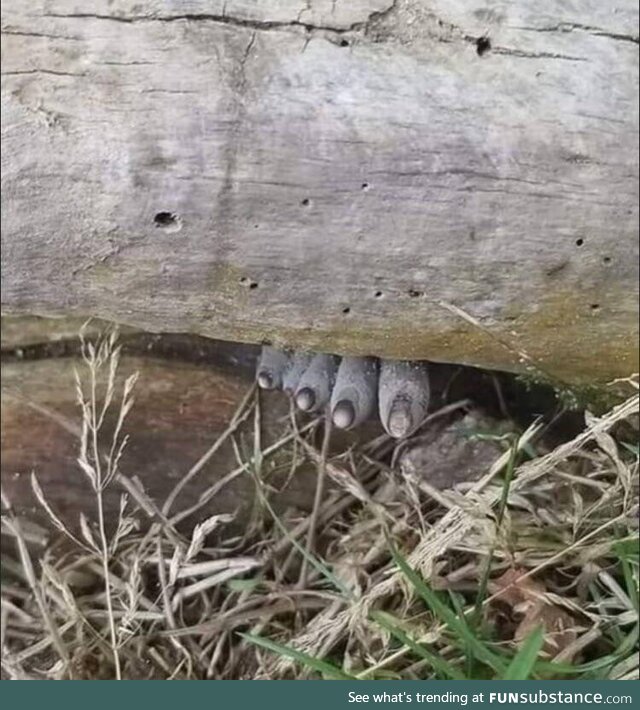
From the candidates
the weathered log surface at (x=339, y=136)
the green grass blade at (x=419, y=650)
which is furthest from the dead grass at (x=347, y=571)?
the weathered log surface at (x=339, y=136)

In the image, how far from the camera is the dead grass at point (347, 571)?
57.5 inches

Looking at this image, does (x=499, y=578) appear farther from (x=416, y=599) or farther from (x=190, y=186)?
(x=190, y=186)

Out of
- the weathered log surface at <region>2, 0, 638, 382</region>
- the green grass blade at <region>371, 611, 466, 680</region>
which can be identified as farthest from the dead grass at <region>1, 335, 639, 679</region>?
the weathered log surface at <region>2, 0, 638, 382</region>

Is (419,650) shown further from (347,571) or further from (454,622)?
(347,571)

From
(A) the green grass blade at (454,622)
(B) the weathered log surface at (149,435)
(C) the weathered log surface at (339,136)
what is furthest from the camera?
(B) the weathered log surface at (149,435)

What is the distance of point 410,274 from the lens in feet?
4.28

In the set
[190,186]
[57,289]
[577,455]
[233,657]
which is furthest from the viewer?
[233,657]

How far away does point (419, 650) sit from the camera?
4.68 ft

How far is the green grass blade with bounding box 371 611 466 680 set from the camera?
1.41m

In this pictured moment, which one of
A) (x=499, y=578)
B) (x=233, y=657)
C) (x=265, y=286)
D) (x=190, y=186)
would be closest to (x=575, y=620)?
(x=499, y=578)

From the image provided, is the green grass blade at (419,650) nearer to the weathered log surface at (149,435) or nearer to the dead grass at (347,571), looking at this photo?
the dead grass at (347,571)

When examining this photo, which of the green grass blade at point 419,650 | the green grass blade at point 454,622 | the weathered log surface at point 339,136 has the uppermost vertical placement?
the weathered log surface at point 339,136

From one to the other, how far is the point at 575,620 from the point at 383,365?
1.48 ft

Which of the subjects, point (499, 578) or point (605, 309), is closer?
point (605, 309)
